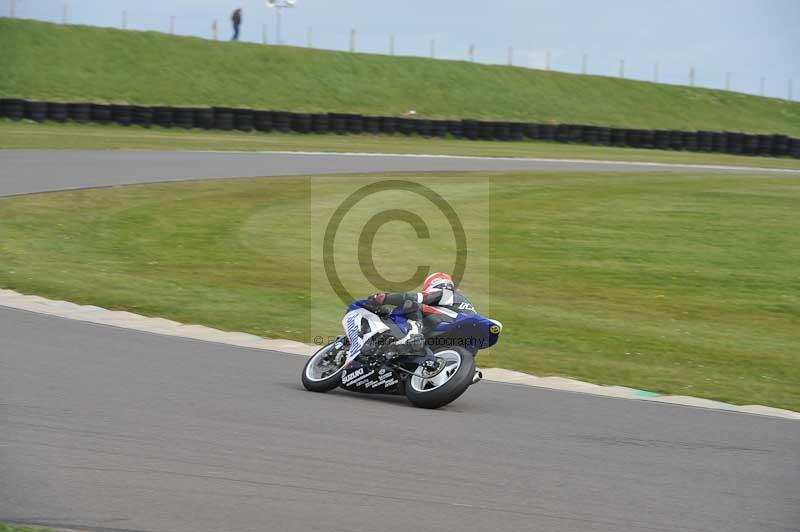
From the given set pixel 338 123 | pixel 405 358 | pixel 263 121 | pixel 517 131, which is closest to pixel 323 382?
pixel 405 358

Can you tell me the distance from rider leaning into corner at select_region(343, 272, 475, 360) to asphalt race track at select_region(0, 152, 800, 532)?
1.86ft

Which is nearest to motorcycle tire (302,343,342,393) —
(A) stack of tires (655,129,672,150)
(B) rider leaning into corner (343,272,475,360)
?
(B) rider leaning into corner (343,272,475,360)

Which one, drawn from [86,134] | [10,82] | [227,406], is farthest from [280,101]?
[227,406]

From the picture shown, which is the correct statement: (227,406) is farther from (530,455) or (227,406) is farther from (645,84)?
(645,84)

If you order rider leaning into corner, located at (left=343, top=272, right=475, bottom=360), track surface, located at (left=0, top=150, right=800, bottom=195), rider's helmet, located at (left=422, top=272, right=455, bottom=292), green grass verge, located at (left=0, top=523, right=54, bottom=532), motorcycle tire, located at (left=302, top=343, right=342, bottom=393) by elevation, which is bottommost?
motorcycle tire, located at (left=302, top=343, right=342, bottom=393)

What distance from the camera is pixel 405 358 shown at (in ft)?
29.6

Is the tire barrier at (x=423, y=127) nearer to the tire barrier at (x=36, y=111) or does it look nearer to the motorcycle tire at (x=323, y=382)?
the tire barrier at (x=36, y=111)

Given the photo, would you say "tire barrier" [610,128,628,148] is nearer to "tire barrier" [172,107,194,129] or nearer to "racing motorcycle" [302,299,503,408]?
"tire barrier" [172,107,194,129]

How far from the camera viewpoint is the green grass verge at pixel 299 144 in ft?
96.7

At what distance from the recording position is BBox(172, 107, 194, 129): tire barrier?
1420 inches

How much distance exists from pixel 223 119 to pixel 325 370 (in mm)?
28474

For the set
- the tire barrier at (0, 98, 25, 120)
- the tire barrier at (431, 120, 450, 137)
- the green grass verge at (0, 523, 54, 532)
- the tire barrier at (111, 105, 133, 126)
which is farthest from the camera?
the tire barrier at (431, 120, 450, 137)

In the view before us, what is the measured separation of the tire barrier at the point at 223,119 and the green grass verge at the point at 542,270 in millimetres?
12223

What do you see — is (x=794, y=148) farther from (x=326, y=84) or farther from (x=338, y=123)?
(x=326, y=84)
